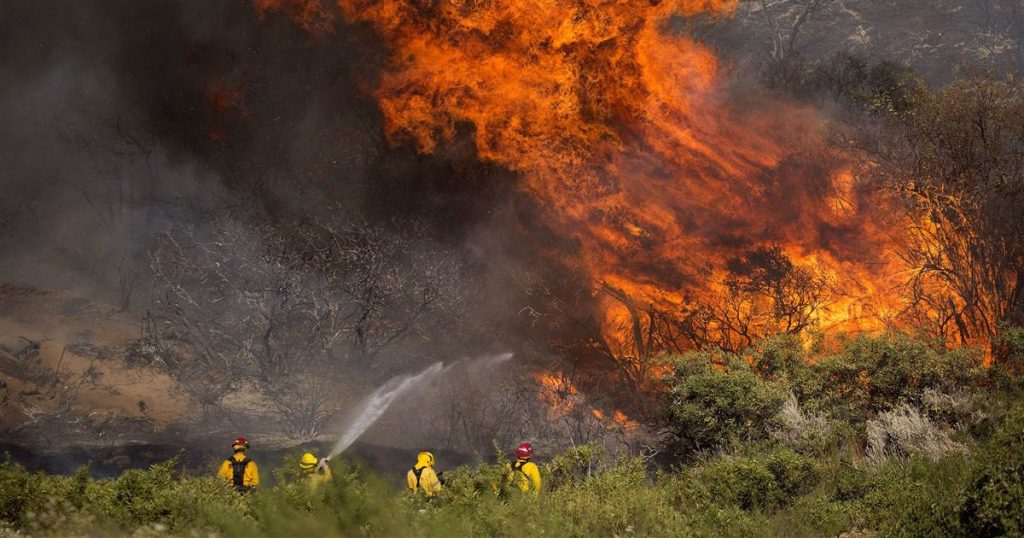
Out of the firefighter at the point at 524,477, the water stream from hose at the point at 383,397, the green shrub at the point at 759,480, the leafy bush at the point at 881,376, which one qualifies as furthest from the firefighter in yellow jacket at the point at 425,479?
the water stream from hose at the point at 383,397

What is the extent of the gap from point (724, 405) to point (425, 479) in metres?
6.84

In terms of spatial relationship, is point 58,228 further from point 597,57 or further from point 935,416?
point 935,416

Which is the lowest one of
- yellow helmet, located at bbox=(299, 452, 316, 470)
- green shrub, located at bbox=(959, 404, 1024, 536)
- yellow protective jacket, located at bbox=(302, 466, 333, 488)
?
green shrub, located at bbox=(959, 404, 1024, 536)

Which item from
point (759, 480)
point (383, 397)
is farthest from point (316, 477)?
point (383, 397)

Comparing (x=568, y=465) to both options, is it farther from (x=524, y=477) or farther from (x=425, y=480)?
(x=425, y=480)

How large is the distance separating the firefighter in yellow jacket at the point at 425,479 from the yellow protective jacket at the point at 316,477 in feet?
4.28

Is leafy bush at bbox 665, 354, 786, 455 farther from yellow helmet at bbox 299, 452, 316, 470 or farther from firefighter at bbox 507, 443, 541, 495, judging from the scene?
yellow helmet at bbox 299, 452, 316, 470

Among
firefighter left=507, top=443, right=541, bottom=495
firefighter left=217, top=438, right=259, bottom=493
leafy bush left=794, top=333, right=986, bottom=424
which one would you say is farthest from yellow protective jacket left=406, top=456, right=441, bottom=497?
leafy bush left=794, top=333, right=986, bottom=424

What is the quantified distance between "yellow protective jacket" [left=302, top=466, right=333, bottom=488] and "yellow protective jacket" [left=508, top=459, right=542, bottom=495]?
261 centimetres

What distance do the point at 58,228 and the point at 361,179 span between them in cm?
974

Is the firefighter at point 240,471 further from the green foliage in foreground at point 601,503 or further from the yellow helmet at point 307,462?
the green foliage in foreground at point 601,503

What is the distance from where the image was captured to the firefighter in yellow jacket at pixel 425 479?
12844mm

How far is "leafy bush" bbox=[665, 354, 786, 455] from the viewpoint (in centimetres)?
1700

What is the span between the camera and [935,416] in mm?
15945
